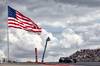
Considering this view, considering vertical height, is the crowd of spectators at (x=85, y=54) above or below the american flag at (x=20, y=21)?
below

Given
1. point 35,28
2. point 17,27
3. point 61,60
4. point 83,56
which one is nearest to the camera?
point 17,27

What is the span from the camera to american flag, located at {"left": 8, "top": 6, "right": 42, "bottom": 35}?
34156 millimetres

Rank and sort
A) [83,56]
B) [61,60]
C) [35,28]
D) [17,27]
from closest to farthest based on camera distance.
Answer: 1. [17,27]
2. [35,28]
3. [61,60]
4. [83,56]

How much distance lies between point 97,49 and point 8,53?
171ft

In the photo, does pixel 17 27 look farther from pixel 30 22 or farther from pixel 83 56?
pixel 83 56

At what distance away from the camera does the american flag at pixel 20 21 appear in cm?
3416

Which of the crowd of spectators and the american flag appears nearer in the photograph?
the american flag

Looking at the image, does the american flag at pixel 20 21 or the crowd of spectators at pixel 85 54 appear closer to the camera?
the american flag at pixel 20 21

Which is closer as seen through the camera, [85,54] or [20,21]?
[20,21]

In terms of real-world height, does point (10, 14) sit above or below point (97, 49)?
above

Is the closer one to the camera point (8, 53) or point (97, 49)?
point (8, 53)

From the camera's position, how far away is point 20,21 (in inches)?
1369

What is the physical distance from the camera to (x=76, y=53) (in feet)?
269

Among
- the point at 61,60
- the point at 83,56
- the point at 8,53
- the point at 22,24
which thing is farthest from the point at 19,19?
the point at 83,56
